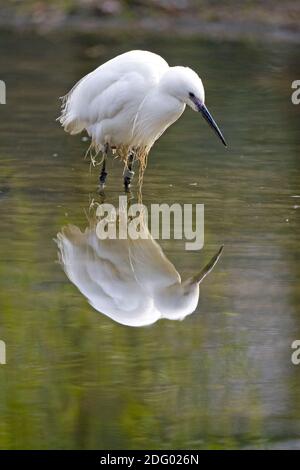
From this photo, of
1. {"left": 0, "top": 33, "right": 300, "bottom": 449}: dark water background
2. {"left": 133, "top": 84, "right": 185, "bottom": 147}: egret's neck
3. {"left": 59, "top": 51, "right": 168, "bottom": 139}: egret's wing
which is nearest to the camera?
{"left": 0, "top": 33, "right": 300, "bottom": 449}: dark water background

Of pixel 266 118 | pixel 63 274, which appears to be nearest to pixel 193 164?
pixel 266 118

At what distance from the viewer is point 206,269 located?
316 inches

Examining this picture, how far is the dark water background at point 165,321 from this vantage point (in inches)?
223

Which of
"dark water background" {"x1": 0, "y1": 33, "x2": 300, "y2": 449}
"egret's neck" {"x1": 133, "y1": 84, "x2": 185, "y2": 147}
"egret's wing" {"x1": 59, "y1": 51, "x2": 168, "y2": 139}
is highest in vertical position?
"egret's wing" {"x1": 59, "y1": 51, "x2": 168, "y2": 139}

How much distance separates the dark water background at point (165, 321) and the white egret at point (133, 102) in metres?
0.39

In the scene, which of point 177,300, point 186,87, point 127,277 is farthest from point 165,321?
point 186,87

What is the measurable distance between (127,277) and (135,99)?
2364 millimetres

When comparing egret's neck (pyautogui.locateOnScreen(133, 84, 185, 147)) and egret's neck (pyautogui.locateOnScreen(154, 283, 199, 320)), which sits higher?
egret's neck (pyautogui.locateOnScreen(133, 84, 185, 147))

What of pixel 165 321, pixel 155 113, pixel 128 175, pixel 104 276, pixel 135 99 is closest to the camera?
pixel 165 321

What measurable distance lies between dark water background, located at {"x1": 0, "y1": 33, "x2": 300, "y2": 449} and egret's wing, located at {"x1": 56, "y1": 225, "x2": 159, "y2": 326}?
84 millimetres

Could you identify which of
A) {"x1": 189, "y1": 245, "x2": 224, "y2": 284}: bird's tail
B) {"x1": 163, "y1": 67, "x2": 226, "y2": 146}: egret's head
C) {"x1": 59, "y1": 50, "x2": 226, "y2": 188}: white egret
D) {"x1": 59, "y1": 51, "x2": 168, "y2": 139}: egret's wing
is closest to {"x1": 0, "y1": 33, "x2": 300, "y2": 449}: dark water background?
{"x1": 189, "y1": 245, "x2": 224, "y2": 284}: bird's tail

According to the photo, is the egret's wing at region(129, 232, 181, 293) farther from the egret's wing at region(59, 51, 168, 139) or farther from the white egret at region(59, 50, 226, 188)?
the egret's wing at region(59, 51, 168, 139)

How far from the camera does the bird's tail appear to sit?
780cm

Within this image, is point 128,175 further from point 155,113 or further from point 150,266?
point 150,266
